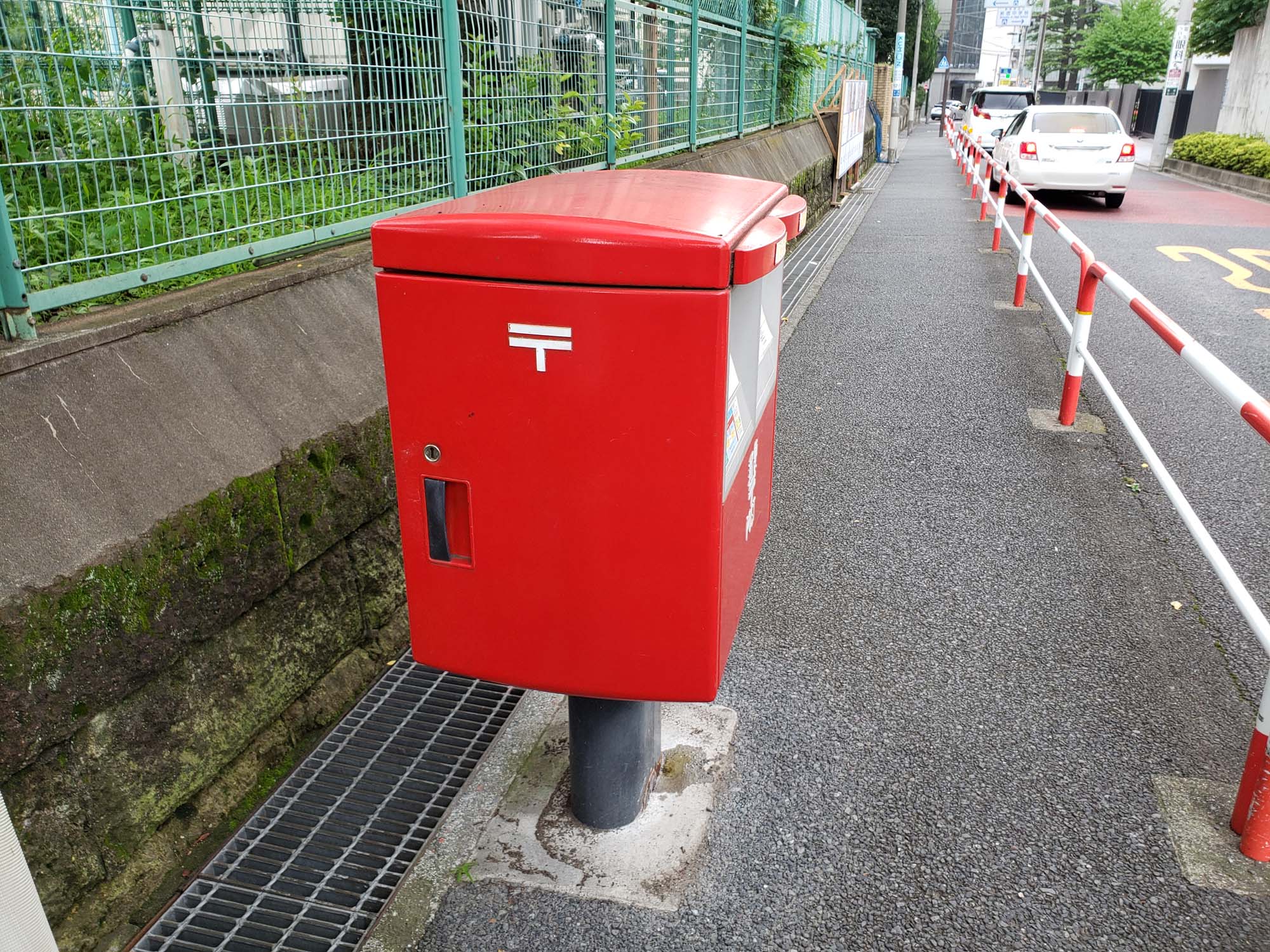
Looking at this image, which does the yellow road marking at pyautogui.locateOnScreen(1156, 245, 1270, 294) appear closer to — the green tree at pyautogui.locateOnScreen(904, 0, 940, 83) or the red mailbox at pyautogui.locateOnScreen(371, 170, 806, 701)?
the red mailbox at pyautogui.locateOnScreen(371, 170, 806, 701)

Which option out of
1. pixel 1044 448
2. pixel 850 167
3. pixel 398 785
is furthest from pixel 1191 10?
pixel 398 785

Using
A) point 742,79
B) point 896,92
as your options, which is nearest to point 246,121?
point 742,79

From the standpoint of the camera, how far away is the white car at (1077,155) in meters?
14.1

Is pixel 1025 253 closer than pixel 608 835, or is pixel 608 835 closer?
pixel 608 835

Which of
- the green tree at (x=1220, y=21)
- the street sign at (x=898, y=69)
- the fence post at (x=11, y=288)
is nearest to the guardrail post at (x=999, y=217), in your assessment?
the fence post at (x=11, y=288)

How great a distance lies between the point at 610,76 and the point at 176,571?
4588 mm

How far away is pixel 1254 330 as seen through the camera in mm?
7234

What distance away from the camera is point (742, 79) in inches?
407

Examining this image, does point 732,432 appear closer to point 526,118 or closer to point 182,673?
point 182,673

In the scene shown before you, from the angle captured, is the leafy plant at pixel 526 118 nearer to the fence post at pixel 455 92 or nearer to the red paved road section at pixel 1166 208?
the fence post at pixel 455 92

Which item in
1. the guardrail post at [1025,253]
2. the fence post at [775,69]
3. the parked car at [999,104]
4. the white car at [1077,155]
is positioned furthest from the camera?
the parked car at [999,104]

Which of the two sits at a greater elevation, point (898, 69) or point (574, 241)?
point (898, 69)

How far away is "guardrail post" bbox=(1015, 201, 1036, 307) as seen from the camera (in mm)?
7234

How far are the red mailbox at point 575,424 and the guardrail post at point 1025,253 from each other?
19.5 ft
